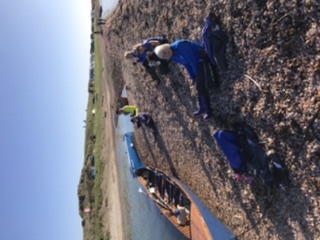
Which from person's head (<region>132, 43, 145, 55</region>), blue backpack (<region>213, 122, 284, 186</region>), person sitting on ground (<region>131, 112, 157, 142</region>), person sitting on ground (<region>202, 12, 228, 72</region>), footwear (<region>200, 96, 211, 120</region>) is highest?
person's head (<region>132, 43, 145, 55</region>)

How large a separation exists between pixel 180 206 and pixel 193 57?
4719 millimetres

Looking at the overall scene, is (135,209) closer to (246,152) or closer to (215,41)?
(246,152)

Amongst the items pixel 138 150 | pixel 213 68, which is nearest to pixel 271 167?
pixel 213 68

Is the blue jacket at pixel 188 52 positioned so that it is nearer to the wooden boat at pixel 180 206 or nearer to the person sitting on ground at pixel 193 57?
the person sitting on ground at pixel 193 57

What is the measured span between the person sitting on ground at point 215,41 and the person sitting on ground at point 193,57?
30 cm

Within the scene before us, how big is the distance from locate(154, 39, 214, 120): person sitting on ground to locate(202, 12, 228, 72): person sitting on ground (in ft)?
1.00

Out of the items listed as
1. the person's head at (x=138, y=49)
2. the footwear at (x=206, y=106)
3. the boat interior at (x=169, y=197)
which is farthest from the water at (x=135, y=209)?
the person's head at (x=138, y=49)

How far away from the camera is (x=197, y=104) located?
10.4m

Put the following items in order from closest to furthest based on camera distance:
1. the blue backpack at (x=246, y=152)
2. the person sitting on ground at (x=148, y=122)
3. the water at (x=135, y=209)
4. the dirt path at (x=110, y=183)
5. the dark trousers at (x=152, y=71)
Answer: the blue backpack at (x=246, y=152) → the water at (x=135, y=209) → the dark trousers at (x=152, y=71) → the person sitting on ground at (x=148, y=122) → the dirt path at (x=110, y=183)

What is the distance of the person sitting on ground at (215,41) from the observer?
8.22m

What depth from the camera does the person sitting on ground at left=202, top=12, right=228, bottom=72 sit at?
8219mm

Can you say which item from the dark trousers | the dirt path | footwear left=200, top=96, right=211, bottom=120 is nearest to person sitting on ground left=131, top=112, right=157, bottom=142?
the dark trousers

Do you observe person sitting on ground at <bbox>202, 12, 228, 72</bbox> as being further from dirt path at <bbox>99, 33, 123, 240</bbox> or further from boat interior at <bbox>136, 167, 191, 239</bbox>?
dirt path at <bbox>99, 33, 123, 240</bbox>

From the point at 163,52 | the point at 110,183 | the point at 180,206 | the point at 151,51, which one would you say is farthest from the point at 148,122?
the point at 110,183
